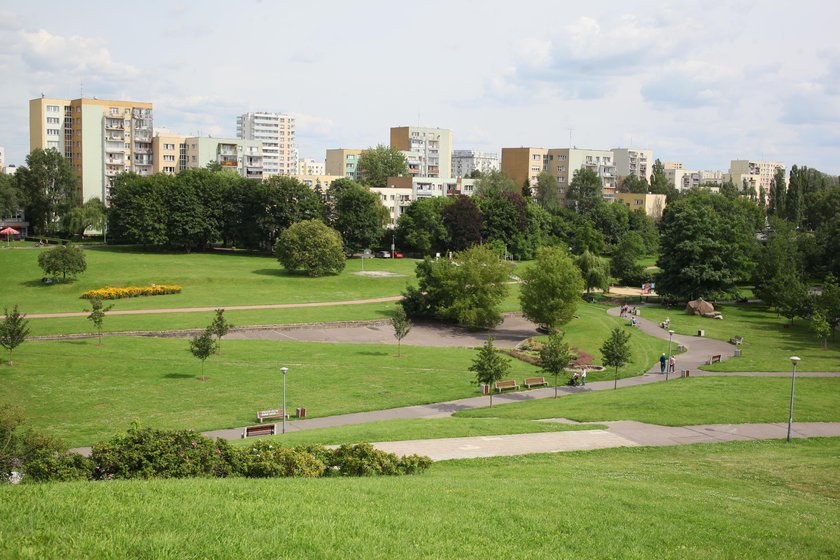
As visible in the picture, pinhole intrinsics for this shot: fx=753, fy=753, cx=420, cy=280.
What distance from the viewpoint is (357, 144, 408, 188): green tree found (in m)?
156

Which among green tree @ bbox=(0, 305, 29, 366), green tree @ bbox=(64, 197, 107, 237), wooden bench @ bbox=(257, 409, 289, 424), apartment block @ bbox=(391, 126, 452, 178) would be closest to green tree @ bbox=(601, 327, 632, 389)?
wooden bench @ bbox=(257, 409, 289, 424)

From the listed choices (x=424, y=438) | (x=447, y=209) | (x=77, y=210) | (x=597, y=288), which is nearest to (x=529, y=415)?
(x=424, y=438)

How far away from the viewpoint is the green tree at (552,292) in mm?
56781

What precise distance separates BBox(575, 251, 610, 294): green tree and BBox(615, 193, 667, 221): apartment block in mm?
70499

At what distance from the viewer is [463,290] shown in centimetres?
6106

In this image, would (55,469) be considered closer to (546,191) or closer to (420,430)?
(420,430)

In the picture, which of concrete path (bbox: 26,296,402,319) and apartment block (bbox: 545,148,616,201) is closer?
concrete path (bbox: 26,296,402,319)

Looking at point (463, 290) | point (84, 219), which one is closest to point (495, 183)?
point (84, 219)

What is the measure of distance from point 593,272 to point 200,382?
54270 mm

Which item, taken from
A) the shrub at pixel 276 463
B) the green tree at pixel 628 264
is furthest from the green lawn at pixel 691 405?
the green tree at pixel 628 264

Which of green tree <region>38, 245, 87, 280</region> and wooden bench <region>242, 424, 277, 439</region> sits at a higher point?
green tree <region>38, 245, 87, 280</region>

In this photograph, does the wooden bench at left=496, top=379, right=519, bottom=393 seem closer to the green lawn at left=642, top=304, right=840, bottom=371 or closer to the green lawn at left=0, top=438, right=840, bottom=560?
the green lawn at left=642, top=304, right=840, bottom=371

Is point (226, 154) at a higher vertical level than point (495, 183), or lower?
higher

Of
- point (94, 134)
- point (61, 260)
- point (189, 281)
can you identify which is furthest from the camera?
point (94, 134)
